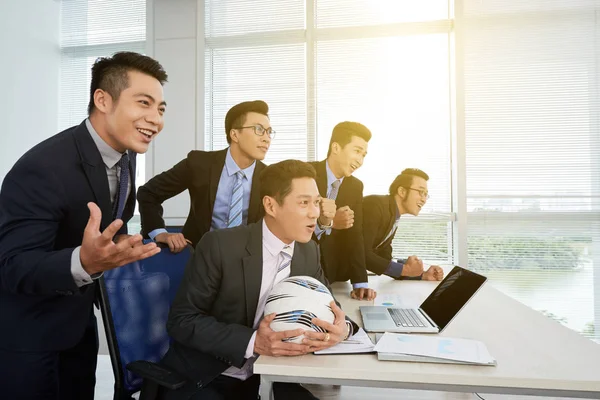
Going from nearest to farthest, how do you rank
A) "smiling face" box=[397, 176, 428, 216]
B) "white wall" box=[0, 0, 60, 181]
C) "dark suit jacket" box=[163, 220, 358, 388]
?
"dark suit jacket" box=[163, 220, 358, 388] → "smiling face" box=[397, 176, 428, 216] → "white wall" box=[0, 0, 60, 181]

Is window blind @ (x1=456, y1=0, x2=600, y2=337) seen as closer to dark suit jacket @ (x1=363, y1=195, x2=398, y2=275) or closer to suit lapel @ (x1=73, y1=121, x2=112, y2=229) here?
dark suit jacket @ (x1=363, y1=195, x2=398, y2=275)

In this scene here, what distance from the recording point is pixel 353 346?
1.27 meters

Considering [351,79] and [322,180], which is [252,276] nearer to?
[322,180]

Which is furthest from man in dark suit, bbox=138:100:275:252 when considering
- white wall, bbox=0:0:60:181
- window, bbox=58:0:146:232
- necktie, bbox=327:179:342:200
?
white wall, bbox=0:0:60:181

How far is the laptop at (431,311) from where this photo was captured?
1515 mm

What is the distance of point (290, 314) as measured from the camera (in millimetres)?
1214

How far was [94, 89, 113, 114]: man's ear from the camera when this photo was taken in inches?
56.7

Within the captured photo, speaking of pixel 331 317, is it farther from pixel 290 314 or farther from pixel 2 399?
pixel 2 399

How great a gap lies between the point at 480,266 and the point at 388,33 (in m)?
2.56

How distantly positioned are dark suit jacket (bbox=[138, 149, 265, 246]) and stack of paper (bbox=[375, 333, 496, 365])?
1285 mm

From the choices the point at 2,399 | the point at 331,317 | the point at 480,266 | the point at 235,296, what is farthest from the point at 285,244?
the point at 480,266

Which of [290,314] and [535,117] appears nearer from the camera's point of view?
[290,314]

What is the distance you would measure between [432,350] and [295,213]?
0.72 meters

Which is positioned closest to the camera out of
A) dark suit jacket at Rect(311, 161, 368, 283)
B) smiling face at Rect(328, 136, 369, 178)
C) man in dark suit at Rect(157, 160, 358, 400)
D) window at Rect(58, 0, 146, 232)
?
man in dark suit at Rect(157, 160, 358, 400)
